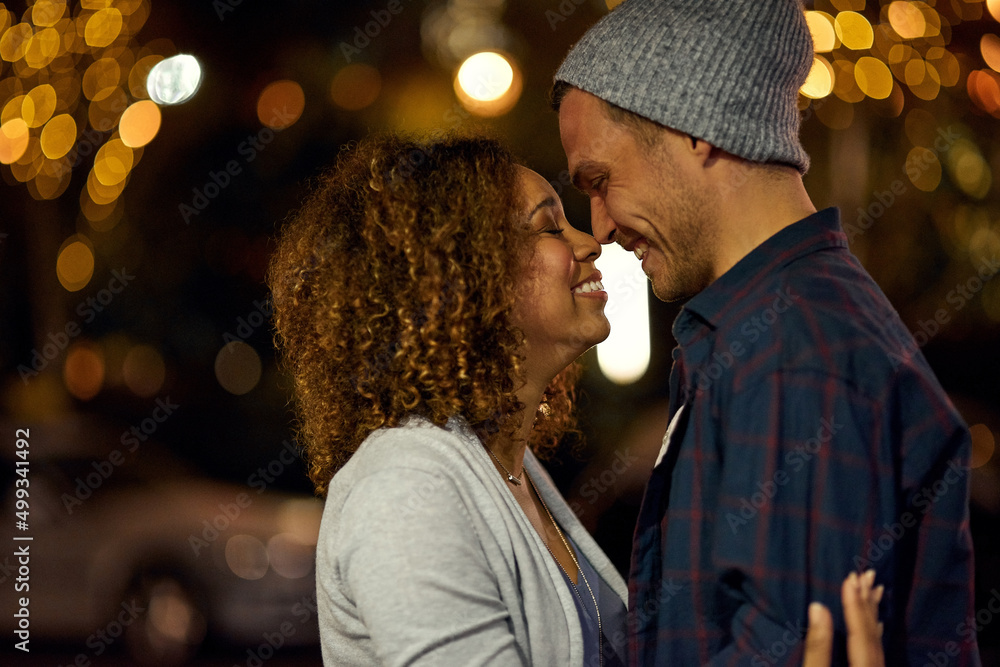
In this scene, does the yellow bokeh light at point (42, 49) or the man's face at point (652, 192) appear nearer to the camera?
the man's face at point (652, 192)

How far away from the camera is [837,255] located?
50.9 inches

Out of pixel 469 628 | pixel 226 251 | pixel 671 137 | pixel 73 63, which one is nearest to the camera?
pixel 469 628

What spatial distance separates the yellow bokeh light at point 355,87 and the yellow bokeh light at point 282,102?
0.19 meters

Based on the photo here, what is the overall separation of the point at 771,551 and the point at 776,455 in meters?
0.12

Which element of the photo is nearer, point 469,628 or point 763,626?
point 763,626

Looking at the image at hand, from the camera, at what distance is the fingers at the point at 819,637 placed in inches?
39.7

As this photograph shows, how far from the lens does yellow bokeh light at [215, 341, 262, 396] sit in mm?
4301

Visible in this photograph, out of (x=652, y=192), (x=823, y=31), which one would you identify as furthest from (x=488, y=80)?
(x=652, y=192)

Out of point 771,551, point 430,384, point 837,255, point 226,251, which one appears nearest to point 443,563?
point 430,384

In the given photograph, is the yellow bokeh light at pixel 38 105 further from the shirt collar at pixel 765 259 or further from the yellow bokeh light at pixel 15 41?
the shirt collar at pixel 765 259

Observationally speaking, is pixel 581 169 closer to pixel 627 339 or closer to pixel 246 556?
pixel 627 339

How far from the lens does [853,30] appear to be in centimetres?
359

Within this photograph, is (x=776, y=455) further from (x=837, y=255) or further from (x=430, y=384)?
(x=430, y=384)

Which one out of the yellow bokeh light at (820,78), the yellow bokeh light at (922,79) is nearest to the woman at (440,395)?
the yellow bokeh light at (820,78)
